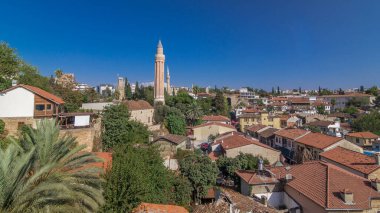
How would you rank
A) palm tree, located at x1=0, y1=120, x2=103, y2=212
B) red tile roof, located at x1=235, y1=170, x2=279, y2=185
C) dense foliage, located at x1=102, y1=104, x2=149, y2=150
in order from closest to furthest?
palm tree, located at x1=0, y1=120, x2=103, y2=212 < red tile roof, located at x1=235, y1=170, x2=279, y2=185 < dense foliage, located at x1=102, y1=104, x2=149, y2=150

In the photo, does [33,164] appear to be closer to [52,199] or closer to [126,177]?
[52,199]

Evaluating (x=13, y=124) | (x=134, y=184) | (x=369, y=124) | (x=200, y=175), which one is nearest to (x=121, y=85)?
(x=13, y=124)

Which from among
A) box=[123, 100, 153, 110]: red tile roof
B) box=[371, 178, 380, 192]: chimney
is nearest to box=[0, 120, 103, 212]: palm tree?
box=[371, 178, 380, 192]: chimney

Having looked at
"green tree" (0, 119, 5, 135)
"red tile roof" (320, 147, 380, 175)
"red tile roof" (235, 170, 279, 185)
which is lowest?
"red tile roof" (235, 170, 279, 185)

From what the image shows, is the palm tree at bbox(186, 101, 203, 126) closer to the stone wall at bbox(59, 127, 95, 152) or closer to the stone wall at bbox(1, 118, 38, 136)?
the stone wall at bbox(59, 127, 95, 152)

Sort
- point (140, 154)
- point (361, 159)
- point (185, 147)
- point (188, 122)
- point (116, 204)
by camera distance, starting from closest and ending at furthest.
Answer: point (116, 204), point (140, 154), point (361, 159), point (185, 147), point (188, 122)

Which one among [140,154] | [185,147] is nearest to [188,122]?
[185,147]
